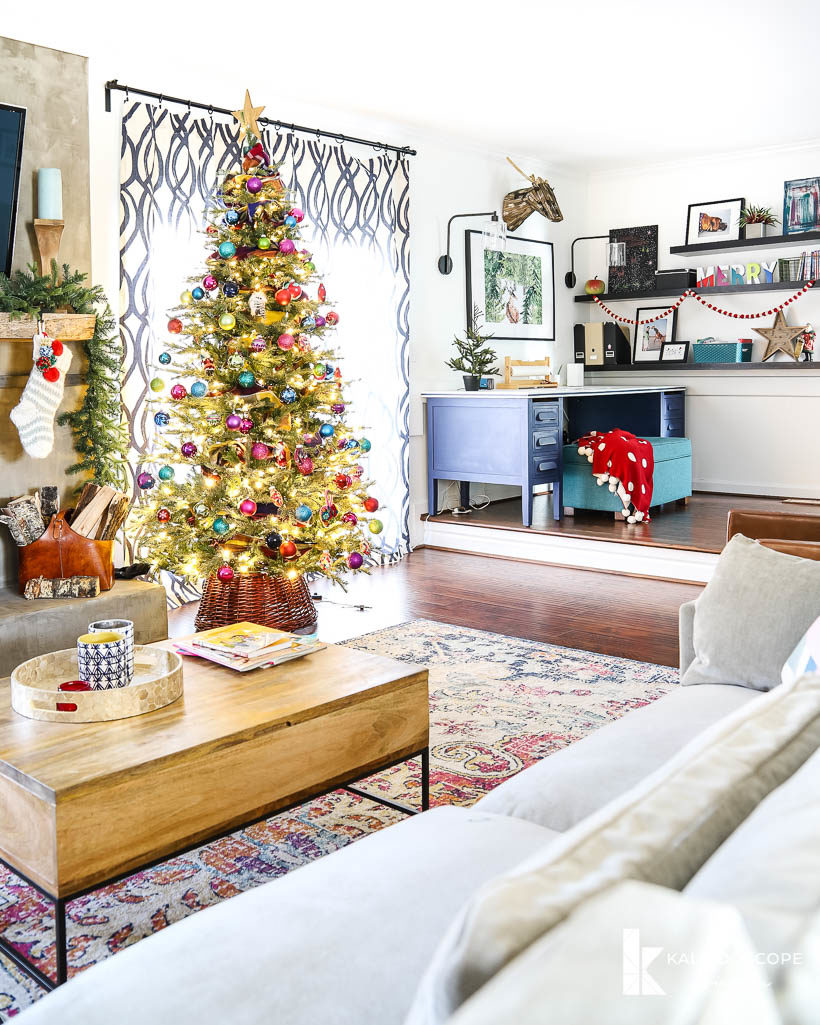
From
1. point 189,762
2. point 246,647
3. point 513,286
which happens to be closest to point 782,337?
point 513,286

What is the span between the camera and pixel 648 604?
456 cm

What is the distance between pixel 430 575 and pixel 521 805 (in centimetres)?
375

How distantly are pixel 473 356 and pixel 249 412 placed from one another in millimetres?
2699

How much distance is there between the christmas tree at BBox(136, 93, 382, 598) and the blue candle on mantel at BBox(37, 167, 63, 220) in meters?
0.63

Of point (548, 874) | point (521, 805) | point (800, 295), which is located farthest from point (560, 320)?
point (548, 874)

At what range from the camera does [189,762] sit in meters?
1.79

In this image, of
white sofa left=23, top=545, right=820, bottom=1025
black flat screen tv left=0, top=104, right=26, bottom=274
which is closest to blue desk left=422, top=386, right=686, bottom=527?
black flat screen tv left=0, top=104, right=26, bottom=274

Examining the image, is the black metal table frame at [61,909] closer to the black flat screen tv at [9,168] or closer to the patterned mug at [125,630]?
the patterned mug at [125,630]

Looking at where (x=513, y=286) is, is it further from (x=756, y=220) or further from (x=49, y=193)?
(x=49, y=193)

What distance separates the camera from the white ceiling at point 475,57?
400 cm

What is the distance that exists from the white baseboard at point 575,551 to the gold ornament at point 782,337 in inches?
107

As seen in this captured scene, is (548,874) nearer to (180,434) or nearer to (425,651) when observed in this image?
(425,651)

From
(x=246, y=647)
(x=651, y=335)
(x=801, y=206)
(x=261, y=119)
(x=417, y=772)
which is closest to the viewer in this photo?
(x=246, y=647)

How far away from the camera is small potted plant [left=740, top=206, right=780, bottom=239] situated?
6980 mm
